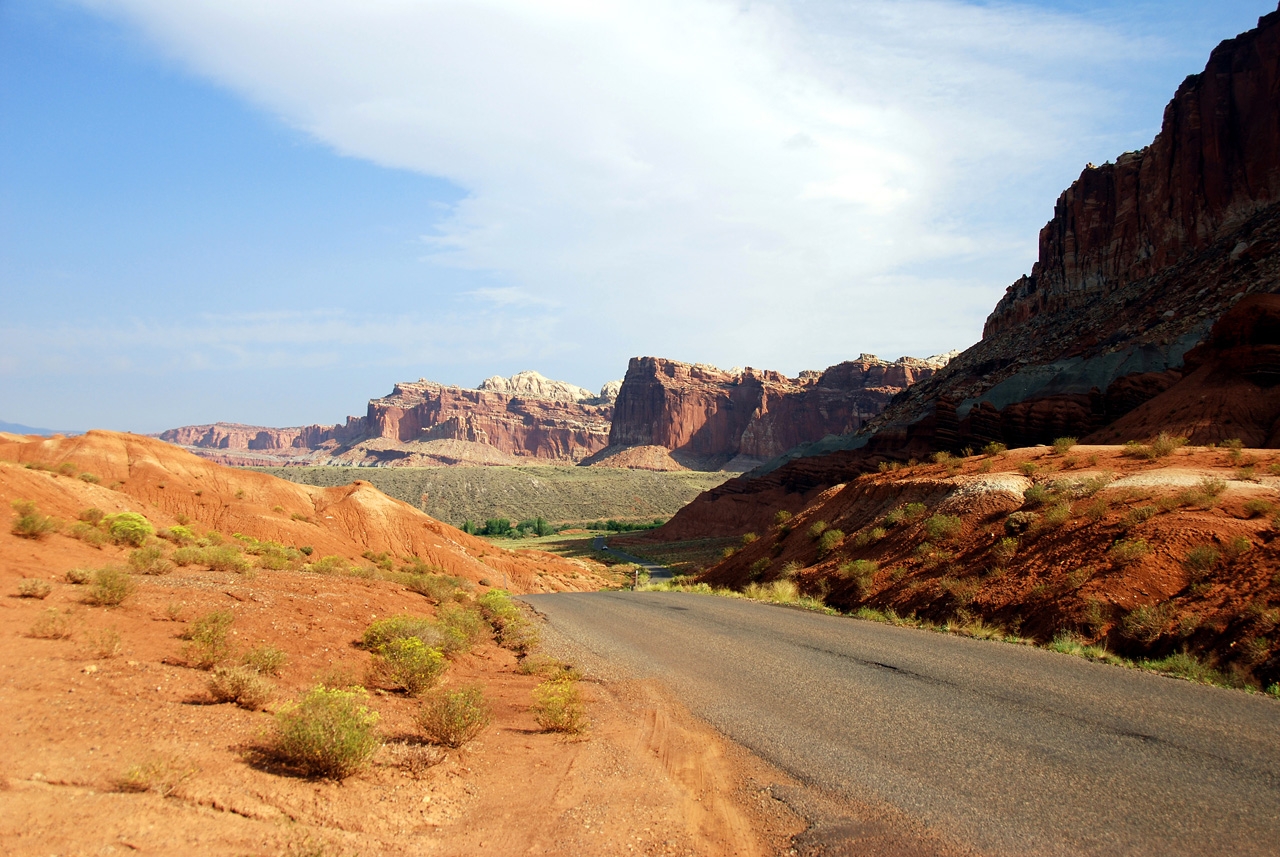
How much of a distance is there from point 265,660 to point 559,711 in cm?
339

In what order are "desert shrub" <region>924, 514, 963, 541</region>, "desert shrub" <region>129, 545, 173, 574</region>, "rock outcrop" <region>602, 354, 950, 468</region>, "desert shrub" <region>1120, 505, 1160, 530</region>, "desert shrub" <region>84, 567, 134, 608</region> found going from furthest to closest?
"rock outcrop" <region>602, 354, 950, 468</region> → "desert shrub" <region>924, 514, 963, 541</region> → "desert shrub" <region>129, 545, 173, 574</region> → "desert shrub" <region>1120, 505, 1160, 530</region> → "desert shrub" <region>84, 567, 134, 608</region>

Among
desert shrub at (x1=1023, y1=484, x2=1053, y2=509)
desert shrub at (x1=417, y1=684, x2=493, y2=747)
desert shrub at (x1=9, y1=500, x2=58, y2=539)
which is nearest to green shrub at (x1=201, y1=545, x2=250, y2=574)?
desert shrub at (x1=9, y1=500, x2=58, y2=539)

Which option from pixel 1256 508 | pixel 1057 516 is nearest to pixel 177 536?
pixel 1057 516

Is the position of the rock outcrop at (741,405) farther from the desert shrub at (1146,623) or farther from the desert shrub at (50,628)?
the desert shrub at (50,628)

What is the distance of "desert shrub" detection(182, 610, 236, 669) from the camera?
7039mm

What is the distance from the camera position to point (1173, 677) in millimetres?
7930

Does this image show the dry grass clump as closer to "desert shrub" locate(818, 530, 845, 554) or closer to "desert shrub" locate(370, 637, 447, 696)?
"desert shrub" locate(370, 637, 447, 696)

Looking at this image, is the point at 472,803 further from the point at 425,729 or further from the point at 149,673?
the point at 149,673

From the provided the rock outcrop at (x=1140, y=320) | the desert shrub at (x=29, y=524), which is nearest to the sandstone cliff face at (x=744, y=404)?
the rock outcrop at (x=1140, y=320)

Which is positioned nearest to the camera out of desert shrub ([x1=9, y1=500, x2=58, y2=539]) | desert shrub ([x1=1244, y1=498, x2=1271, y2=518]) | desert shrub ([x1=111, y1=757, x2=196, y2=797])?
desert shrub ([x1=111, y1=757, x2=196, y2=797])

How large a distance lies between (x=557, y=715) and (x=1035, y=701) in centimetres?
517

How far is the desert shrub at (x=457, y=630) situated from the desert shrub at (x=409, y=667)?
153 cm

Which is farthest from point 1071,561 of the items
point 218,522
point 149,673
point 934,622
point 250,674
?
point 218,522

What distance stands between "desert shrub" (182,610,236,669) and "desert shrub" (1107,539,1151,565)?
45.4 ft
